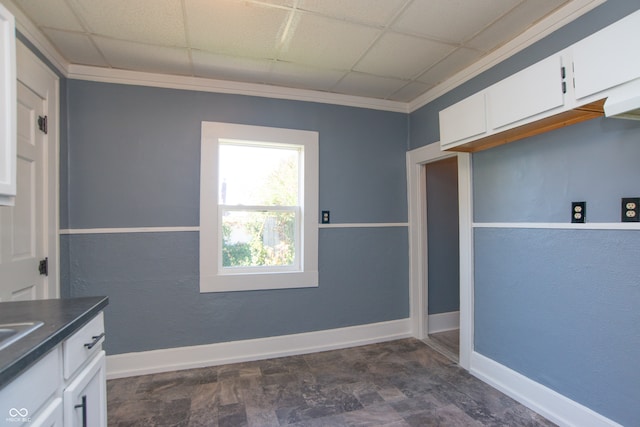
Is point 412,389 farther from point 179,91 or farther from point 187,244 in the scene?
point 179,91

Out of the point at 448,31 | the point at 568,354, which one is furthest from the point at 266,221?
the point at 568,354

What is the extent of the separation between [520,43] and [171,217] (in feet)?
10.1

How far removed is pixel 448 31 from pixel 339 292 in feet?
7.97

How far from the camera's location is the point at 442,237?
3645 millimetres

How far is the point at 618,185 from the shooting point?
5.47 ft

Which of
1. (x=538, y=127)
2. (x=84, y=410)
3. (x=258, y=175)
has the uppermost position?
(x=538, y=127)

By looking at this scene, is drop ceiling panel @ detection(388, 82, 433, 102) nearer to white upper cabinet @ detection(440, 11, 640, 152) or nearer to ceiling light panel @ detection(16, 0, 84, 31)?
white upper cabinet @ detection(440, 11, 640, 152)

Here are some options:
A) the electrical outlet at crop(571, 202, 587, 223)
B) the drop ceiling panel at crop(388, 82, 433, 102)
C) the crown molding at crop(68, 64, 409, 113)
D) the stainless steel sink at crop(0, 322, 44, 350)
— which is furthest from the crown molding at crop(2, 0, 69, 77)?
the electrical outlet at crop(571, 202, 587, 223)

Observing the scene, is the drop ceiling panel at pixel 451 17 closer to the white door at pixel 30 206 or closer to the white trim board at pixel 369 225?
the white trim board at pixel 369 225

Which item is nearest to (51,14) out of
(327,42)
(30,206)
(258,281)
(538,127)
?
(30,206)

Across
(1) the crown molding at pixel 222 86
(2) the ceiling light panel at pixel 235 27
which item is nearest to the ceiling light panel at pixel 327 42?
(2) the ceiling light panel at pixel 235 27

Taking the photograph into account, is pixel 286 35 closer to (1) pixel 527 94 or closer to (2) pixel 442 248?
(1) pixel 527 94

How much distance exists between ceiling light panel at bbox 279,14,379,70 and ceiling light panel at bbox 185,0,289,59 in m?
0.14

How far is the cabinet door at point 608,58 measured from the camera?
1357 mm
